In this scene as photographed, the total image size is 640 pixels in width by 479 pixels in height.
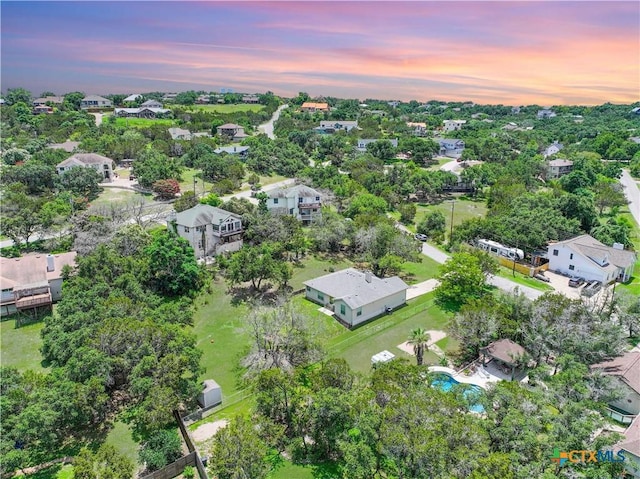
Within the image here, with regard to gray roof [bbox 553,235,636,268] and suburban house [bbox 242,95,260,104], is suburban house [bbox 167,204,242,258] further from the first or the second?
suburban house [bbox 242,95,260,104]

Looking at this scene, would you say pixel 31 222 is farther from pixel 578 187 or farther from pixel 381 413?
pixel 578 187

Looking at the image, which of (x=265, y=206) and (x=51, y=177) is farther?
(x=51, y=177)

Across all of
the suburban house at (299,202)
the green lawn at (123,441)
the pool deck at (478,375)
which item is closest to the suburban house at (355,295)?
the pool deck at (478,375)

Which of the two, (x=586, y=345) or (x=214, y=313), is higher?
(x=586, y=345)

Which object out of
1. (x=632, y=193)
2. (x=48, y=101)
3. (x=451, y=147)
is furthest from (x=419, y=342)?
(x=48, y=101)

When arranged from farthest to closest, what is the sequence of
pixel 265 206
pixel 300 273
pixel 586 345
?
pixel 265 206
pixel 300 273
pixel 586 345

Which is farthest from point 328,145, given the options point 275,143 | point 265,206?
point 265,206

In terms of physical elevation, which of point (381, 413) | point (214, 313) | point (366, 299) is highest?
point (381, 413)
